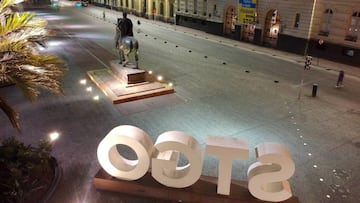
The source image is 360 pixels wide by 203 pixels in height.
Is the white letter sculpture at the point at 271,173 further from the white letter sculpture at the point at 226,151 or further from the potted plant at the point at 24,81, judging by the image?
the potted plant at the point at 24,81

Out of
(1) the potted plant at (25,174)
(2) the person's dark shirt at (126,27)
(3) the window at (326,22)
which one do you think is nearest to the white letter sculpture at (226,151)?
(1) the potted plant at (25,174)

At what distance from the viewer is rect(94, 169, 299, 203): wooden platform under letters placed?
546 centimetres

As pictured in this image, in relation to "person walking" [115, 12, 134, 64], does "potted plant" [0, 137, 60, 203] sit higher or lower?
lower

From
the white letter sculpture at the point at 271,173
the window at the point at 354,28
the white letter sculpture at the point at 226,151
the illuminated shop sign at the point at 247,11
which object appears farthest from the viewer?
the illuminated shop sign at the point at 247,11

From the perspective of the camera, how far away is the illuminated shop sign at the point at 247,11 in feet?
72.6

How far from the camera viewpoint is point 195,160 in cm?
521

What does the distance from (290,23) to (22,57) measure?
64.3 ft

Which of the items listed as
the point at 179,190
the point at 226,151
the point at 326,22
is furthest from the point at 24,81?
the point at 326,22

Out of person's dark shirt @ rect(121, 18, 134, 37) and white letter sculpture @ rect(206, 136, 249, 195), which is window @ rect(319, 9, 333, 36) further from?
white letter sculpture @ rect(206, 136, 249, 195)

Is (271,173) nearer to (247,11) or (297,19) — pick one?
(297,19)

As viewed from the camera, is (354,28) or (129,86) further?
(354,28)

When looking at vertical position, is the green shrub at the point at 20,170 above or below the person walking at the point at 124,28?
below

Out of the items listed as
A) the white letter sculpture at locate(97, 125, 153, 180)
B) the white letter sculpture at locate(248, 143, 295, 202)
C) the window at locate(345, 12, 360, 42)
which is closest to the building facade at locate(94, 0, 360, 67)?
the window at locate(345, 12, 360, 42)

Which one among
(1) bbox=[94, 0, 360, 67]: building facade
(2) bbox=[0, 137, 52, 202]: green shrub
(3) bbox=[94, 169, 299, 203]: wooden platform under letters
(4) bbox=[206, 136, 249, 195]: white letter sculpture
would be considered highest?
(1) bbox=[94, 0, 360, 67]: building facade
